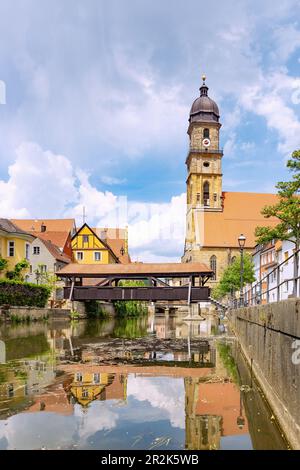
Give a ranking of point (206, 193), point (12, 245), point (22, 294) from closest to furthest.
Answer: point (22, 294) < point (12, 245) < point (206, 193)

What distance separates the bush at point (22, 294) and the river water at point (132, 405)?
45.3 feet

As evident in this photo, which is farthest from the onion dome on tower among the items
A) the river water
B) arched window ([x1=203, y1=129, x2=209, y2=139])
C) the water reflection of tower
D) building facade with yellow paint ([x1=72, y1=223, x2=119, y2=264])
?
the water reflection of tower

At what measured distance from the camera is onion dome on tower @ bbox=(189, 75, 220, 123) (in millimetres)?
75625

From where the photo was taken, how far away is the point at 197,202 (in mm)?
73250

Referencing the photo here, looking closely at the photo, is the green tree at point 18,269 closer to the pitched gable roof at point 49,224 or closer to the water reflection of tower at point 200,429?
the pitched gable roof at point 49,224

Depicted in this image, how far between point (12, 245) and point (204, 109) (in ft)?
171

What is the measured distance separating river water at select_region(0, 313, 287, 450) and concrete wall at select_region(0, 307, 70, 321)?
12706 millimetres

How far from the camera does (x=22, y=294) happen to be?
89.8 feet

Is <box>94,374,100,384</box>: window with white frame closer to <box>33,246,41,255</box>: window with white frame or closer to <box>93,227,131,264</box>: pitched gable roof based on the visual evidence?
<box>33,246,41,255</box>: window with white frame

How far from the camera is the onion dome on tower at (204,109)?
75.6 metres

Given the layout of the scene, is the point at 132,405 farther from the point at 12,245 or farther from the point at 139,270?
the point at 12,245

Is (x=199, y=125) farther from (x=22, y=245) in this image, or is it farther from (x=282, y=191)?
(x=282, y=191)

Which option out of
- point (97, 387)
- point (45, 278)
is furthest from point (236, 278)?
point (97, 387)

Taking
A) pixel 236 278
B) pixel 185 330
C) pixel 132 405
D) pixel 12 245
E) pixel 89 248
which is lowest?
pixel 185 330
